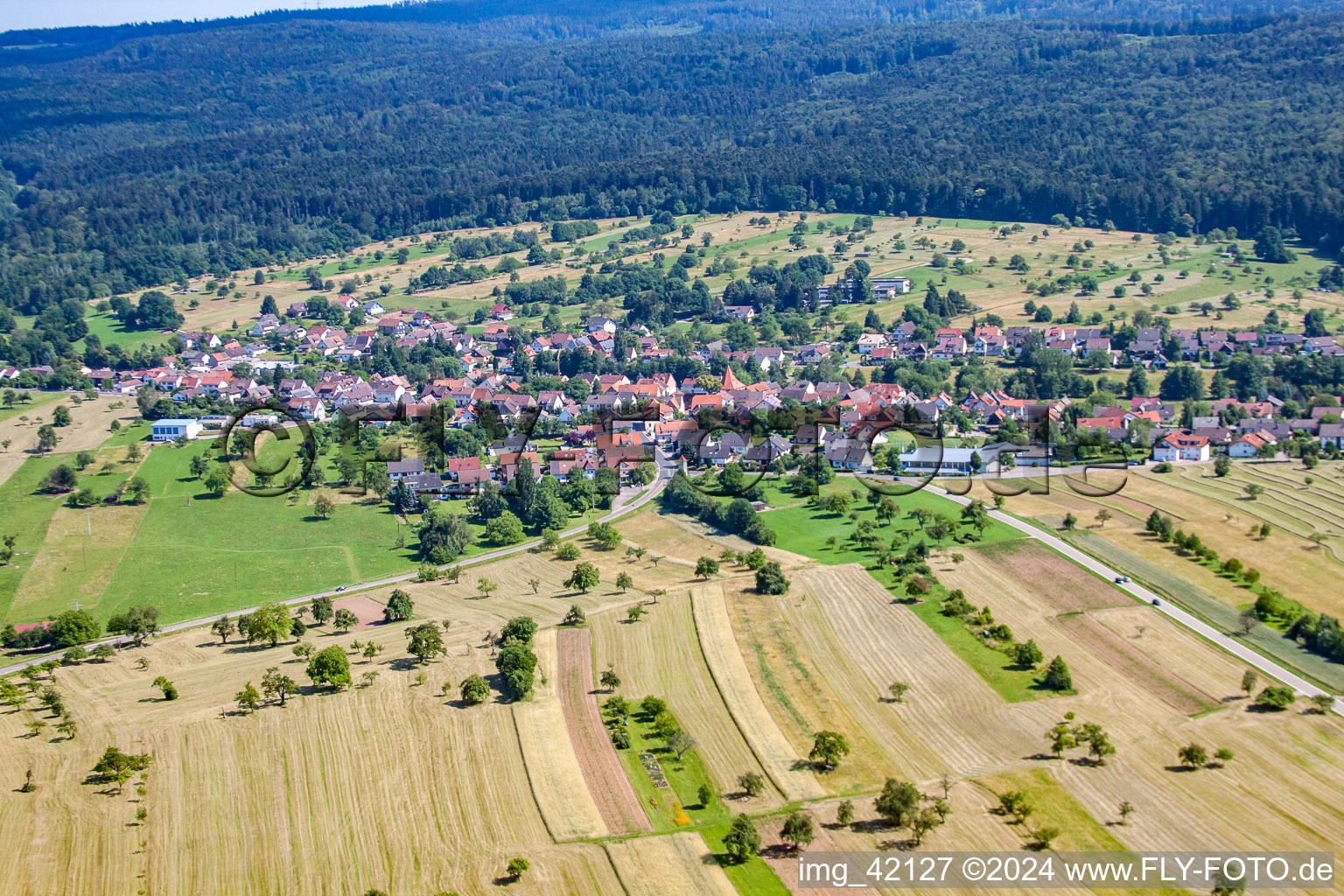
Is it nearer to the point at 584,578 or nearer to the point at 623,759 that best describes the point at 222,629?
the point at 584,578

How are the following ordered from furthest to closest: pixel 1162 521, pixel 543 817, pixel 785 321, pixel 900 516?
pixel 785 321
pixel 900 516
pixel 1162 521
pixel 543 817

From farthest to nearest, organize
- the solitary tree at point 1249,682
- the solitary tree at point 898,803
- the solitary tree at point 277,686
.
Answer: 1. the solitary tree at point 277,686
2. the solitary tree at point 1249,682
3. the solitary tree at point 898,803

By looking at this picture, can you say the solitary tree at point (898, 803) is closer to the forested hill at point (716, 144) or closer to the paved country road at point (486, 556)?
the paved country road at point (486, 556)

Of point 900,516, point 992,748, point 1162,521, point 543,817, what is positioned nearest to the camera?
point 543,817

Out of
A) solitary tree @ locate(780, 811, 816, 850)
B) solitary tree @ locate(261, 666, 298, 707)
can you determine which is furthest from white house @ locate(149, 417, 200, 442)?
solitary tree @ locate(780, 811, 816, 850)

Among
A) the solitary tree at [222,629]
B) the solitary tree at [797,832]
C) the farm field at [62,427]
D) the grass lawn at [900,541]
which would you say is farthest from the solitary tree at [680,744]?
the farm field at [62,427]

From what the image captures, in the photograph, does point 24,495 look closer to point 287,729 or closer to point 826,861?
point 287,729

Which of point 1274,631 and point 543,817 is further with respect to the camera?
point 1274,631

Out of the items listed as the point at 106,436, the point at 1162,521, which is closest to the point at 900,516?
the point at 1162,521

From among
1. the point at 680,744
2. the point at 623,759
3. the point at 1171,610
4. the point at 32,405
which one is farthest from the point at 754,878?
the point at 32,405
